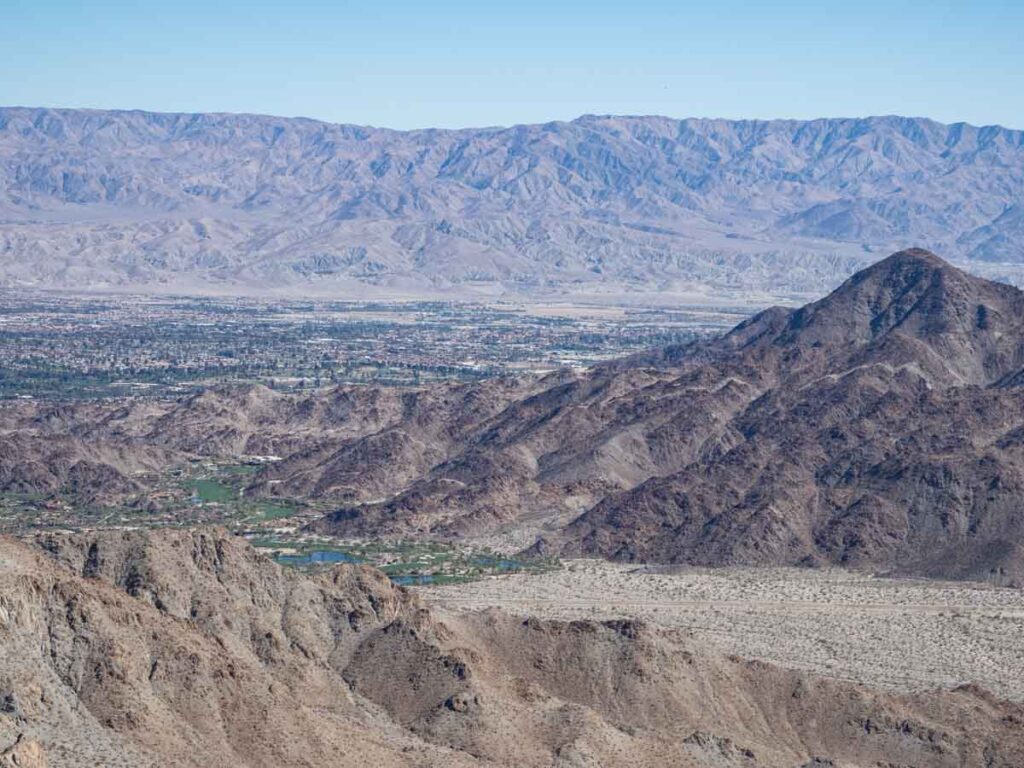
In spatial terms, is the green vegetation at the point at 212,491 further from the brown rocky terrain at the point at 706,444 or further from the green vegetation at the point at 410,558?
the green vegetation at the point at 410,558

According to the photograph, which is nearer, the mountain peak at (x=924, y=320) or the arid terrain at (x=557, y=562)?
the arid terrain at (x=557, y=562)

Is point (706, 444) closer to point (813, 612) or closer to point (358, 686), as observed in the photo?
point (813, 612)

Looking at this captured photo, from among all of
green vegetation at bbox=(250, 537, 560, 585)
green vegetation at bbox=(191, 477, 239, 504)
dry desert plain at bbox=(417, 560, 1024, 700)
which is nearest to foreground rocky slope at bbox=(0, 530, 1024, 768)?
dry desert plain at bbox=(417, 560, 1024, 700)

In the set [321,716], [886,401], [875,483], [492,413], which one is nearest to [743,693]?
[321,716]

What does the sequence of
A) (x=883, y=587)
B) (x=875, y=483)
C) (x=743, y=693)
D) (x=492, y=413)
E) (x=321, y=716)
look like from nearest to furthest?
(x=321, y=716)
(x=743, y=693)
(x=883, y=587)
(x=875, y=483)
(x=492, y=413)

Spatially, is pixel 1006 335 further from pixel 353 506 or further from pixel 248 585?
pixel 248 585

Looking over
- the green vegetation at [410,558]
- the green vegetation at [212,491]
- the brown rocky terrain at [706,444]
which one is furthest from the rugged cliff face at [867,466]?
the green vegetation at [212,491]
